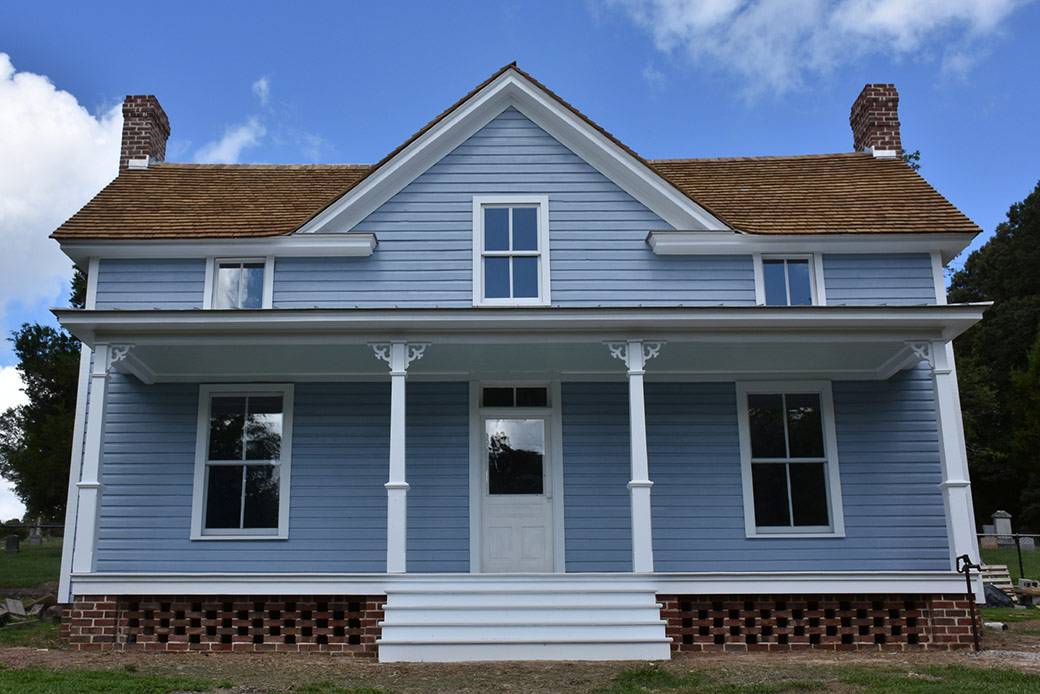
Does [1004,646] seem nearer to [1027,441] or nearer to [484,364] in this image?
[484,364]

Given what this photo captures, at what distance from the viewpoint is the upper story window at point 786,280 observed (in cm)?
1248

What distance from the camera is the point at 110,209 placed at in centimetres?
1313

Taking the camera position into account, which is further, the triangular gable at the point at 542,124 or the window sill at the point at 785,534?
the triangular gable at the point at 542,124

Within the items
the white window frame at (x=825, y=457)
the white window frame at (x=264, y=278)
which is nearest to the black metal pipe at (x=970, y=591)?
the white window frame at (x=825, y=457)

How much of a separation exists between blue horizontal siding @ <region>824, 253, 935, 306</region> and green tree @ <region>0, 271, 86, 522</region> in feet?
68.7

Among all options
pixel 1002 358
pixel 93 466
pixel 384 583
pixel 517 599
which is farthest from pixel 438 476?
pixel 1002 358

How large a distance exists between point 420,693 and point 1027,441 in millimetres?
29303

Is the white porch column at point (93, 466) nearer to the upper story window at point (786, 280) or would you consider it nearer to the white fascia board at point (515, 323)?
the white fascia board at point (515, 323)

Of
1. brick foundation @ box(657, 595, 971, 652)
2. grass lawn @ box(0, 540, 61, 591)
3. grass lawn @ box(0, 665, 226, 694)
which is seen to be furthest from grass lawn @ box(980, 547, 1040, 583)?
grass lawn @ box(0, 540, 61, 591)

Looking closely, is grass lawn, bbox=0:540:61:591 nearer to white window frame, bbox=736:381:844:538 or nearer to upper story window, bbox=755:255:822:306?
white window frame, bbox=736:381:844:538

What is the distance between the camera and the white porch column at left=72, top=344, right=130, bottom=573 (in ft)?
32.4

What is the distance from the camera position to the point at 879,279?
12.5 meters

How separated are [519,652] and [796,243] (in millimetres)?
6567

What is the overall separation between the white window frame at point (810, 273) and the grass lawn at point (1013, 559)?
1079cm
